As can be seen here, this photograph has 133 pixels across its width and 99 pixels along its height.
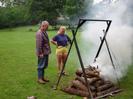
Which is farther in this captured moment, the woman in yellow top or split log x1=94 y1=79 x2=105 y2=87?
the woman in yellow top

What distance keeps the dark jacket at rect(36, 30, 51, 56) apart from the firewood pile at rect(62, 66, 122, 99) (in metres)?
1.44

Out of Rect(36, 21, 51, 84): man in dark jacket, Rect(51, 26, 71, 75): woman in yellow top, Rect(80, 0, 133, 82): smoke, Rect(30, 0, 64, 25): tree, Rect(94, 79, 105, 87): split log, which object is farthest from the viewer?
Rect(30, 0, 64, 25): tree

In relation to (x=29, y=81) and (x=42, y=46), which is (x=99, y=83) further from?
(x=29, y=81)

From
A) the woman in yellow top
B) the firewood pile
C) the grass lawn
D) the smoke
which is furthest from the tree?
the firewood pile

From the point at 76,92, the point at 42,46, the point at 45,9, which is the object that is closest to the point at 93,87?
the point at 76,92

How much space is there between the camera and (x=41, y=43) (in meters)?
10.9

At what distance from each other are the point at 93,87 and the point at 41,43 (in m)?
2.35

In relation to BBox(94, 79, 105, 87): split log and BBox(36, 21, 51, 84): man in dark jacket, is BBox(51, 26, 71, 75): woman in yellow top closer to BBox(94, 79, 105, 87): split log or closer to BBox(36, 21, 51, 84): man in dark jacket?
BBox(36, 21, 51, 84): man in dark jacket

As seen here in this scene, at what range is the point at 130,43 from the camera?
488 inches

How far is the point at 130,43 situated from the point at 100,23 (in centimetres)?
139

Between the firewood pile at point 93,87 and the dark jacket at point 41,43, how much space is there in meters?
1.44

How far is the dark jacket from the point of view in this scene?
35.7 feet

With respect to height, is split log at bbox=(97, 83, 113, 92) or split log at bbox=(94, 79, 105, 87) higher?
split log at bbox=(94, 79, 105, 87)

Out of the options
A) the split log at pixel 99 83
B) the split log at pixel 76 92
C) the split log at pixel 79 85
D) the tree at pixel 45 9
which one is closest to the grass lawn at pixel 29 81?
the split log at pixel 76 92
